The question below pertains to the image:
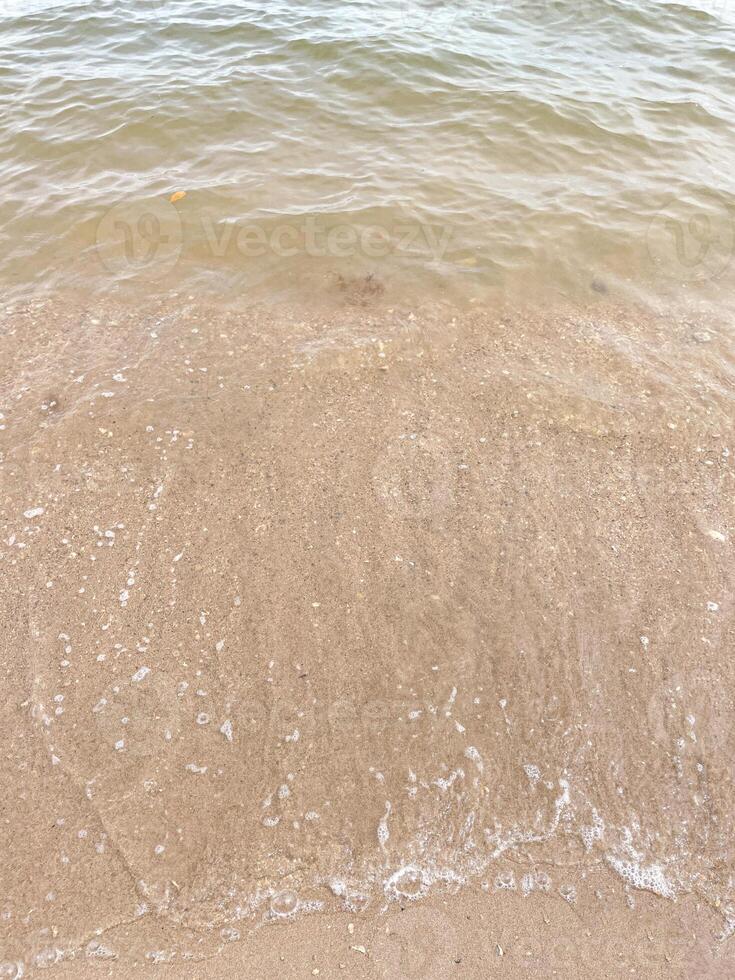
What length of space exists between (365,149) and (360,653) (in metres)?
6.22

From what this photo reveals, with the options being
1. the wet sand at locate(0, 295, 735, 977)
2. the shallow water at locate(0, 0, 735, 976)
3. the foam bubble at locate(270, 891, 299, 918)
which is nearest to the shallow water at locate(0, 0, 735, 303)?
the shallow water at locate(0, 0, 735, 976)

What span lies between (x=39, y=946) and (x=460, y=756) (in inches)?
68.7

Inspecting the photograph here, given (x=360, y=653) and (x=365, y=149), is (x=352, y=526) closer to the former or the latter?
(x=360, y=653)

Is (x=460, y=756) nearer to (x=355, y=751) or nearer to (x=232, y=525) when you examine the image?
(x=355, y=751)

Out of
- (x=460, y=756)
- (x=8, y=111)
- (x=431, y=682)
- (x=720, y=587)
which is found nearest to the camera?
(x=460, y=756)

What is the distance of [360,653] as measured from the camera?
3000 millimetres

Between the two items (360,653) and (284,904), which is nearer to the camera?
(284,904)

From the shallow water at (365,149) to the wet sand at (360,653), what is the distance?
1.30 meters

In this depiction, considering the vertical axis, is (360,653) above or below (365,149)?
below

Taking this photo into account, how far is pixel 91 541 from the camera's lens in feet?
11.1

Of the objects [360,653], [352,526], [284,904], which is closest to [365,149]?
[352,526]

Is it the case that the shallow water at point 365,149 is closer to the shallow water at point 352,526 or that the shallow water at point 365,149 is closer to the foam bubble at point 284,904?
the shallow water at point 352,526

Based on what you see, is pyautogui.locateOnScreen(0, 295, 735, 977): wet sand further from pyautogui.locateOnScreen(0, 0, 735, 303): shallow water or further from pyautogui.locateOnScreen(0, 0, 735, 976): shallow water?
pyautogui.locateOnScreen(0, 0, 735, 303): shallow water

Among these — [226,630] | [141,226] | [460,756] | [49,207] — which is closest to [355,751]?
[460,756]
